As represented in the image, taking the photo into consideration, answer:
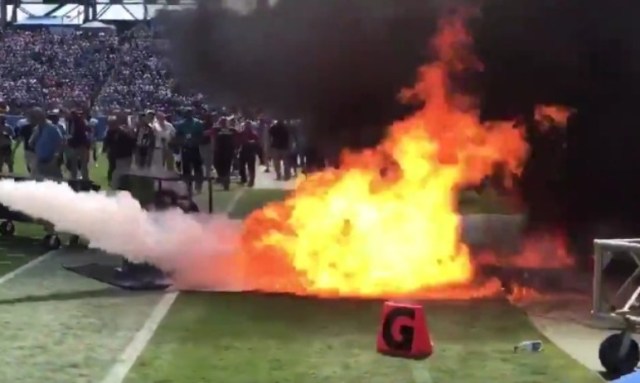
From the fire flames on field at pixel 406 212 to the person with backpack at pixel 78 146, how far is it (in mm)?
9252

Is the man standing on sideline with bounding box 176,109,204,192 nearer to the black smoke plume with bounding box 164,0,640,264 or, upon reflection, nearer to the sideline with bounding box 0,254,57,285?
the sideline with bounding box 0,254,57,285

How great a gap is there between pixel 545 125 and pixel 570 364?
5.20m

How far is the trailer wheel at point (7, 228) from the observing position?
1736cm

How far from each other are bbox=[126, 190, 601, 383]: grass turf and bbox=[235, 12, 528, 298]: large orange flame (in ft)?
3.16

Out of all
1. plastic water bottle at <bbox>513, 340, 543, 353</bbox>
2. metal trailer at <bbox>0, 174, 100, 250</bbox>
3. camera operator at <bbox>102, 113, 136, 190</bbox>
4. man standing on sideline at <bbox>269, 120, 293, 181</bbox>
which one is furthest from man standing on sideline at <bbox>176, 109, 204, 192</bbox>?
plastic water bottle at <bbox>513, 340, 543, 353</bbox>

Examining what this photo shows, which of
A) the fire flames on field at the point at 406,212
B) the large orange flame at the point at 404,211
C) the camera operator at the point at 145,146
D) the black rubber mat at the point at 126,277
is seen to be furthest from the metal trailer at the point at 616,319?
the camera operator at the point at 145,146

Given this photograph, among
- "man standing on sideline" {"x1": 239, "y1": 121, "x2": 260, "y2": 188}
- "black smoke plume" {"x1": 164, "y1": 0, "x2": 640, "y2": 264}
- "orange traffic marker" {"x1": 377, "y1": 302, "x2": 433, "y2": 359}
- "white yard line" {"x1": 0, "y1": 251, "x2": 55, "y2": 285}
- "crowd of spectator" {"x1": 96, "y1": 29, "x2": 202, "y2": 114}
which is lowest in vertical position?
"white yard line" {"x1": 0, "y1": 251, "x2": 55, "y2": 285}

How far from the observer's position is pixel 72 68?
5625cm

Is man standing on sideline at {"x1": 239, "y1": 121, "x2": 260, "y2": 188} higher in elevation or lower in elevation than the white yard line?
higher

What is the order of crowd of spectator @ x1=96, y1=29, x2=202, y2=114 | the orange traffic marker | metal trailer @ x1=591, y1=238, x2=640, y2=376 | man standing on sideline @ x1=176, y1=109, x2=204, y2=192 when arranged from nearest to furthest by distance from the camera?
1. the orange traffic marker
2. metal trailer @ x1=591, y1=238, x2=640, y2=376
3. man standing on sideline @ x1=176, y1=109, x2=204, y2=192
4. crowd of spectator @ x1=96, y1=29, x2=202, y2=114

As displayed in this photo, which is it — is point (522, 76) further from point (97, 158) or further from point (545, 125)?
point (97, 158)

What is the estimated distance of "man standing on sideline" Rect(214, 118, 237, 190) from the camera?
80.1 ft

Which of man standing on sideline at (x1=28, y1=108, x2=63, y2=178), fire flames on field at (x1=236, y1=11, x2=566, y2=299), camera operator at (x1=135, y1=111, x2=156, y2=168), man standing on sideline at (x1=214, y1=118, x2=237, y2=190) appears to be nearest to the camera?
fire flames on field at (x1=236, y1=11, x2=566, y2=299)

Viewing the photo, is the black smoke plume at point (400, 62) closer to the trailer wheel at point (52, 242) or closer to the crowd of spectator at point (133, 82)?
the trailer wheel at point (52, 242)
